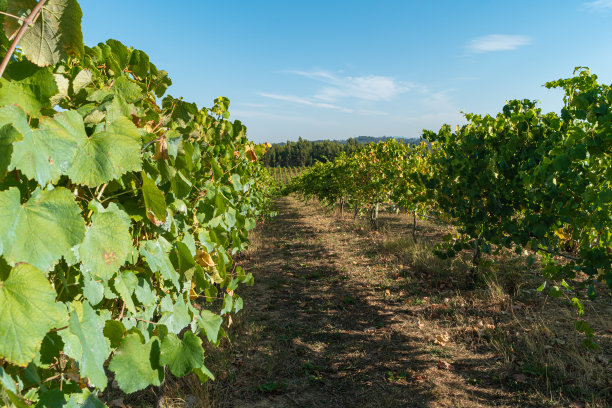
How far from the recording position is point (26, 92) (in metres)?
Result: 0.79

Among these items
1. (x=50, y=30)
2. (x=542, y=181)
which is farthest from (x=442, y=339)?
(x=50, y=30)

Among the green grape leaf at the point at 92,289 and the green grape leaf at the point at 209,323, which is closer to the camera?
the green grape leaf at the point at 92,289

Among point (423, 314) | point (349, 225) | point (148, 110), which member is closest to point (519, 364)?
point (423, 314)

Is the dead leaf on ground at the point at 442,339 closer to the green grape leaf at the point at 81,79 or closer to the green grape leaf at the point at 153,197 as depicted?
the green grape leaf at the point at 153,197

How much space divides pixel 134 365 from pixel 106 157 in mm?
758

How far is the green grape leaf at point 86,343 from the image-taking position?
3.05ft

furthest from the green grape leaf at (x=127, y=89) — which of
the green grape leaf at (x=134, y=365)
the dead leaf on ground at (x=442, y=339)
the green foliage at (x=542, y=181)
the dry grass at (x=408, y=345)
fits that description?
the dead leaf on ground at (x=442, y=339)

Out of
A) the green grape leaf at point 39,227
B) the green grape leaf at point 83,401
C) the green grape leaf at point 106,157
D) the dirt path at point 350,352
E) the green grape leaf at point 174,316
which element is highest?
the green grape leaf at point 106,157

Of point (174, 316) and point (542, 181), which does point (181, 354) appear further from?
point (542, 181)

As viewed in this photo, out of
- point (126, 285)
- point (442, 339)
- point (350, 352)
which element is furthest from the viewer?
point (442, 339)

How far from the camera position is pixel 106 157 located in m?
0.92

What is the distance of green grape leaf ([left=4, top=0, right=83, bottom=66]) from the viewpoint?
76 centimetres

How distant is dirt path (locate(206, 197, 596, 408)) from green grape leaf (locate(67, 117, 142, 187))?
3102 millimetres

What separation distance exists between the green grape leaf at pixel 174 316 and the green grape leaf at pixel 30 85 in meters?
1.20
